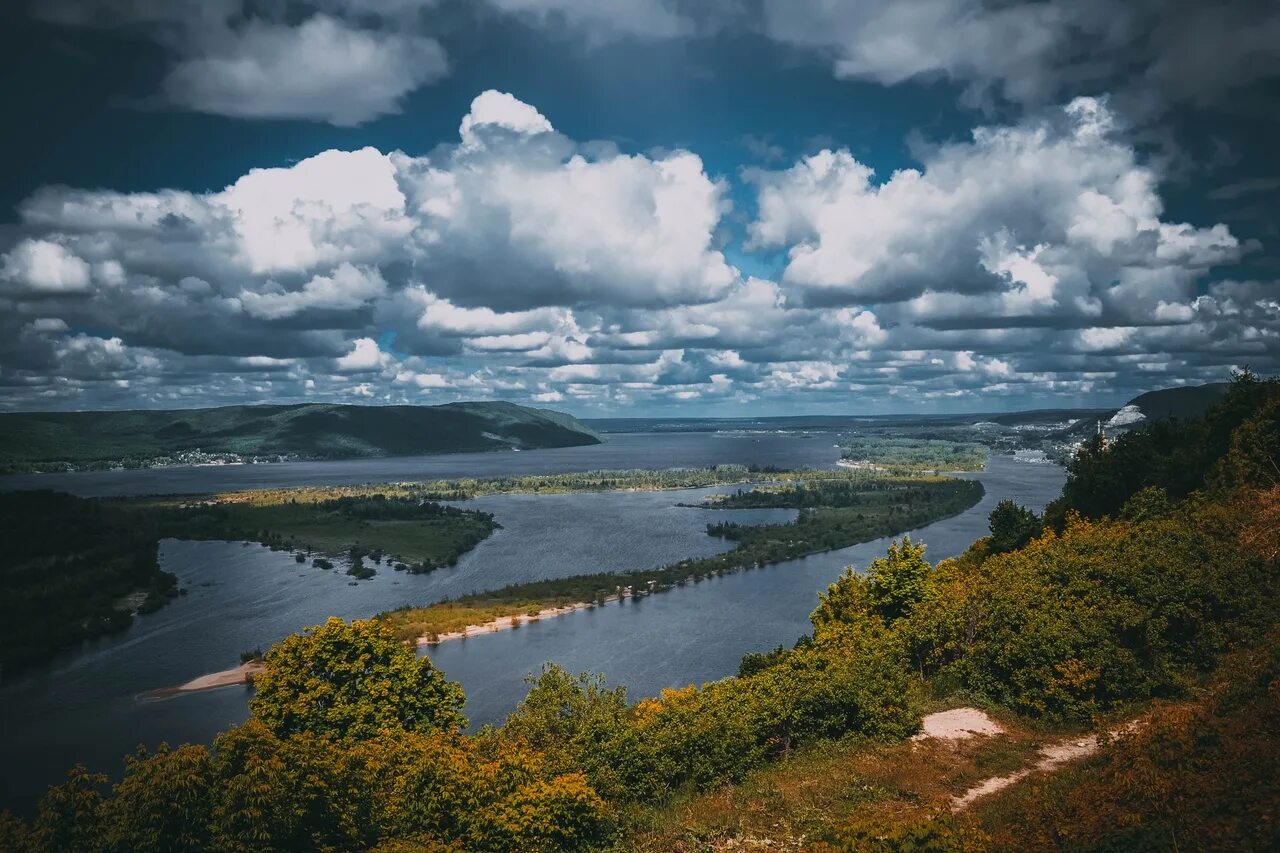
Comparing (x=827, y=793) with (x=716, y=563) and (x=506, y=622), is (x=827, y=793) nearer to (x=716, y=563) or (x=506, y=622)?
(x=506, y=622)

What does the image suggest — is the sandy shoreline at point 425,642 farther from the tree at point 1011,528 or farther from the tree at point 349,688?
the tree at point 1011,528

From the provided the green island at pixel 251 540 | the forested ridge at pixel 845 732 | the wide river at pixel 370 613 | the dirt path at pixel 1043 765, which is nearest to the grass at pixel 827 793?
the forested ridge at pixel 845 732

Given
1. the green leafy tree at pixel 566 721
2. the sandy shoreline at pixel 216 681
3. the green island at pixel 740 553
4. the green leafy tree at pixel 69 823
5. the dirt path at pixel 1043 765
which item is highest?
the green leafy tree at pixel 69 823

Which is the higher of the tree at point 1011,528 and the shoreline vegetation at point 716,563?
the tree at point 1011,528

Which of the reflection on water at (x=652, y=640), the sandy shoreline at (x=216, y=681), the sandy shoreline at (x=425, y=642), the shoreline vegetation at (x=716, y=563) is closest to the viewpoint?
the sandy shoreline at (x=216, y=681)

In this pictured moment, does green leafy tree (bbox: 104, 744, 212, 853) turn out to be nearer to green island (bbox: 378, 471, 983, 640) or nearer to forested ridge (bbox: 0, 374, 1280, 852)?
forested ridge (bbox: 0, 374, 1280, 852)

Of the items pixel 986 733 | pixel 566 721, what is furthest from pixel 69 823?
pixel 986 733

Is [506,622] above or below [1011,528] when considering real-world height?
below

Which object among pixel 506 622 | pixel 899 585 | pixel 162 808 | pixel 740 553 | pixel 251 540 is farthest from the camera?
pixel 251 540

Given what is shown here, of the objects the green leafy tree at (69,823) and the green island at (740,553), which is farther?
the green island at (740,553)
